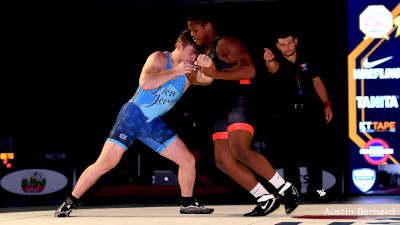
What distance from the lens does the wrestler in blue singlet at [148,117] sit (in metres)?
6.24

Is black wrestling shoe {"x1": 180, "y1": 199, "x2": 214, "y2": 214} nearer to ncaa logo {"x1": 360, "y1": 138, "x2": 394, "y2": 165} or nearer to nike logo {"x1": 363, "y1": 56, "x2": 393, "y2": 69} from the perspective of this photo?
ncaa logo {"x1": 360, "y1": 138, "x2": 394, "y2": 165}

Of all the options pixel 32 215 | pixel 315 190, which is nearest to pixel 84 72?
pixel 315 190

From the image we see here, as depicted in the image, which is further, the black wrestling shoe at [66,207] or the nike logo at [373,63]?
the nike logo at [373,63]

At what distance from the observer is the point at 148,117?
6.30 metres

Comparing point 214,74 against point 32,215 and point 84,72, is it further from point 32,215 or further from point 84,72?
point 84,72

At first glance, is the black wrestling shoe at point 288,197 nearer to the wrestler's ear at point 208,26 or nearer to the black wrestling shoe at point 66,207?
the wrestler's ear at point 208,26

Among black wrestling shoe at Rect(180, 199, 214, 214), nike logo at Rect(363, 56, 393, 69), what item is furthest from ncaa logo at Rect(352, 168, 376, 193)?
black wrestling shoe at Rect(180, 199, 214, 214)

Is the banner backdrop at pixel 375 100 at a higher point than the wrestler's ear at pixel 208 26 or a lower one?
lower

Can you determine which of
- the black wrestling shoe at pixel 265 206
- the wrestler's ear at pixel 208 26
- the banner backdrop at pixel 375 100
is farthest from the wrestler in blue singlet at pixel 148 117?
the banner backdrop at pixel 375 100

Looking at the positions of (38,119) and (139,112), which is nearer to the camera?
(139,112)

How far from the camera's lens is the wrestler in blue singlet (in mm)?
6242

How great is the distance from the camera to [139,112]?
20.6 ft

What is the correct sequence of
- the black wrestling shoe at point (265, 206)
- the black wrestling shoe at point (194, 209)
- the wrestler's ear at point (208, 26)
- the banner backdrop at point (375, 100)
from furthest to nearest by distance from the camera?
1. the banner backdrop at point (375, 100)
2. the black wrestling shoe at point (194, 209)
3. the wrestler's ear at point (208, 26)
4. the black wrestling shoe at point (265, 206)

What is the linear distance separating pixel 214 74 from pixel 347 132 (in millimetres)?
4894
